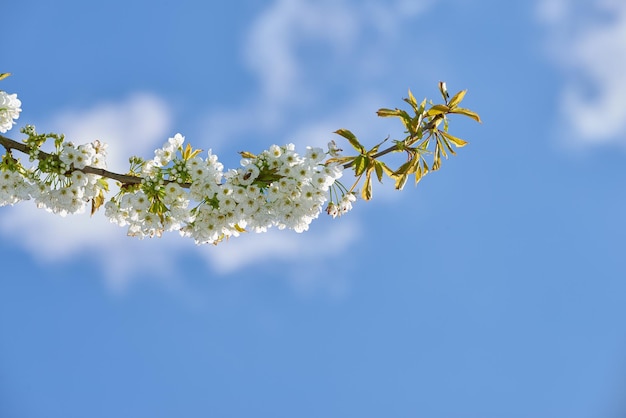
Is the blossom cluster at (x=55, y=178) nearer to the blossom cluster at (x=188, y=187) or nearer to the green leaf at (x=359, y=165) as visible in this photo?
the blossom cluster at (x=188, y=187)

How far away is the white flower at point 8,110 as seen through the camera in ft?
12.5

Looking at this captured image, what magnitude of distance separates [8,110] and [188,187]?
129cm

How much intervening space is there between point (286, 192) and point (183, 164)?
602mm

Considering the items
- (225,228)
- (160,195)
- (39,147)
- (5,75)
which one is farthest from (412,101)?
(5,75)

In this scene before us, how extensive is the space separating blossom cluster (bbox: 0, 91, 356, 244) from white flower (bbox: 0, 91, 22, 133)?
0.45 m

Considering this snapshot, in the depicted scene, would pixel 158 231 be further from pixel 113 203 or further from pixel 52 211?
pixel 52 211

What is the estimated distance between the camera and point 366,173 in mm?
3740

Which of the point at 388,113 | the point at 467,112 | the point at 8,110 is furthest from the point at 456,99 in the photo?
the point at 8,110

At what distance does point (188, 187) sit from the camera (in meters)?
3.51

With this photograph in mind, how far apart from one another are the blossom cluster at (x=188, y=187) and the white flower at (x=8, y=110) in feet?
1.48

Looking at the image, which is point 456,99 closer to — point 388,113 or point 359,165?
point 388,113

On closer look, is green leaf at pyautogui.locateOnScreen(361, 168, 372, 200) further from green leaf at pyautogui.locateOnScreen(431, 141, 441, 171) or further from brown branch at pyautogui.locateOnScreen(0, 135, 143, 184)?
brown branch at pyautogui.locateOnScreen(0, 135, 143, 184)

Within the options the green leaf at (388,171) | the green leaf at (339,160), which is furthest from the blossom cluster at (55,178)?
the green leaf at (388,171)

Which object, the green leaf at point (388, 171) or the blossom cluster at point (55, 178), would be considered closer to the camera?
the blossom cluster at point (55, 178)
